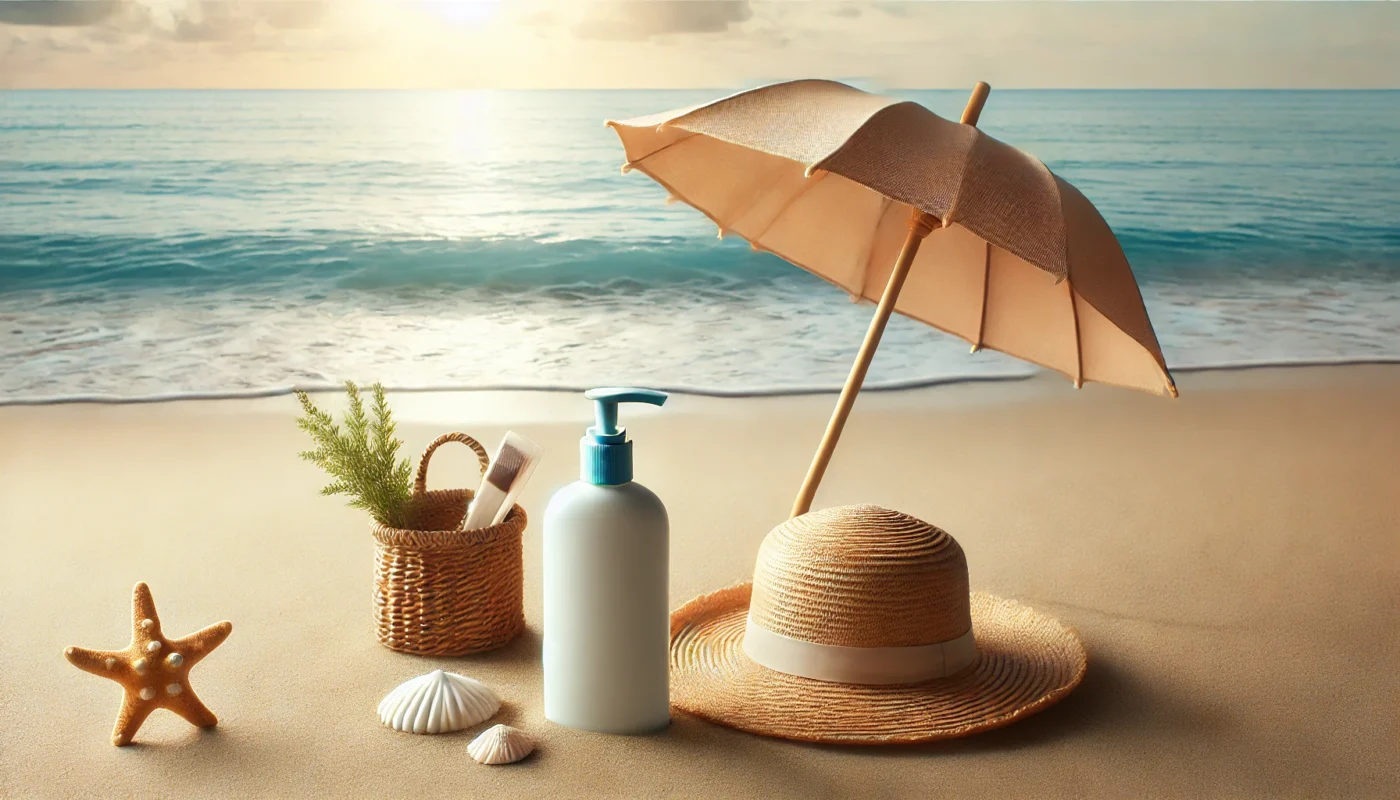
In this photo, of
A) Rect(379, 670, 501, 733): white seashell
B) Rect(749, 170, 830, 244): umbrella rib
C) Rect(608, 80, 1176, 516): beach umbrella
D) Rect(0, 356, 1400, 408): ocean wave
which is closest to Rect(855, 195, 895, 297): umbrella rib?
Rect(608, 80, 1176, 516): beach umbrella

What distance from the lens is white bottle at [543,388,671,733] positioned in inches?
58.9

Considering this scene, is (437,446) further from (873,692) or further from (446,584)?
(873,692)

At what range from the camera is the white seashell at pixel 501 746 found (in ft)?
5.14

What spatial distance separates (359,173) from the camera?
8.32 m

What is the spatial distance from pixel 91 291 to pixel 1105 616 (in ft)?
19.1

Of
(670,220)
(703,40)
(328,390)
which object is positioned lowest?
(328,390)

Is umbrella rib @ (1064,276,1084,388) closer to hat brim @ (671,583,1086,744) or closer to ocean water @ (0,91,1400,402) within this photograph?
hat brim @ (671,583,1086,744)

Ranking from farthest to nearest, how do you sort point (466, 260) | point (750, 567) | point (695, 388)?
point (466, 260)
point (695, 388)
point (750, 567)

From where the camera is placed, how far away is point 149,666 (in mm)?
1580

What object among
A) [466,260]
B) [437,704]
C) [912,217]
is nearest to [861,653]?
[437,704]

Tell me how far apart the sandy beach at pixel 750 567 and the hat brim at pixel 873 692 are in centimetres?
3

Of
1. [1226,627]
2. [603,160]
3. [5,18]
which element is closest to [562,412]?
[1226,627]

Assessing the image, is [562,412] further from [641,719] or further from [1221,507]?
[641,719]

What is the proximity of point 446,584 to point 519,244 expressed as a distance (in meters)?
5.77
